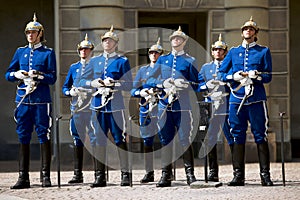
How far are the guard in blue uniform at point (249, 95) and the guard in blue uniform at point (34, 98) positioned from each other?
2.17 meters

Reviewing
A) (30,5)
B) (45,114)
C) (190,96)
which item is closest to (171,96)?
A: (190,96)

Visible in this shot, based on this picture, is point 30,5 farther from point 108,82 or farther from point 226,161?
point 108,82

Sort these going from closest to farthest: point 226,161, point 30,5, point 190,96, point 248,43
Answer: point 248,43 → point 190,96 → point 226,161 → point 30,5

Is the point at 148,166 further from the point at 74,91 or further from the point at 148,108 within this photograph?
the point at 74,91

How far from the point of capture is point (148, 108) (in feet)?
44.6

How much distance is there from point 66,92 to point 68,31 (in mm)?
4101

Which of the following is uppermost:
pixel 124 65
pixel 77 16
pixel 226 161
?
pixel 77 16

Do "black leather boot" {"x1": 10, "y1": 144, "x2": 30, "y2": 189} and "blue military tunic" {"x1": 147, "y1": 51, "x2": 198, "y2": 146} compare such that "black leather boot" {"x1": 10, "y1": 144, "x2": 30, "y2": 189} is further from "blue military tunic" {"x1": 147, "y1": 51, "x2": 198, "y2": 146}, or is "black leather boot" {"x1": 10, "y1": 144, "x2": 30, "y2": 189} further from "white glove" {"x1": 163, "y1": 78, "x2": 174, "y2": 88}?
"white glove" {"x1": 163, "y1": 78, "x2": 174, "y2": 88}

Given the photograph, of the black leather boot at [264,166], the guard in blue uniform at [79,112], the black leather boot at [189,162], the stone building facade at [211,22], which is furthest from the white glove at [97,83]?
the stone building facade at [211,22]

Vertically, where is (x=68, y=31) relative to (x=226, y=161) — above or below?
above

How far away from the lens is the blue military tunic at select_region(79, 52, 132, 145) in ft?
40.9

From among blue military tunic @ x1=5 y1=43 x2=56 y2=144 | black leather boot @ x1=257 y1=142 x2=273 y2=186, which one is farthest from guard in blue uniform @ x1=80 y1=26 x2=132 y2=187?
black leather boot @ x1=257 y1=142 x2=273 y2=186

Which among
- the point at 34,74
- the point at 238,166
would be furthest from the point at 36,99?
the point at 238,166

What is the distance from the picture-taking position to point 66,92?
13359mm
